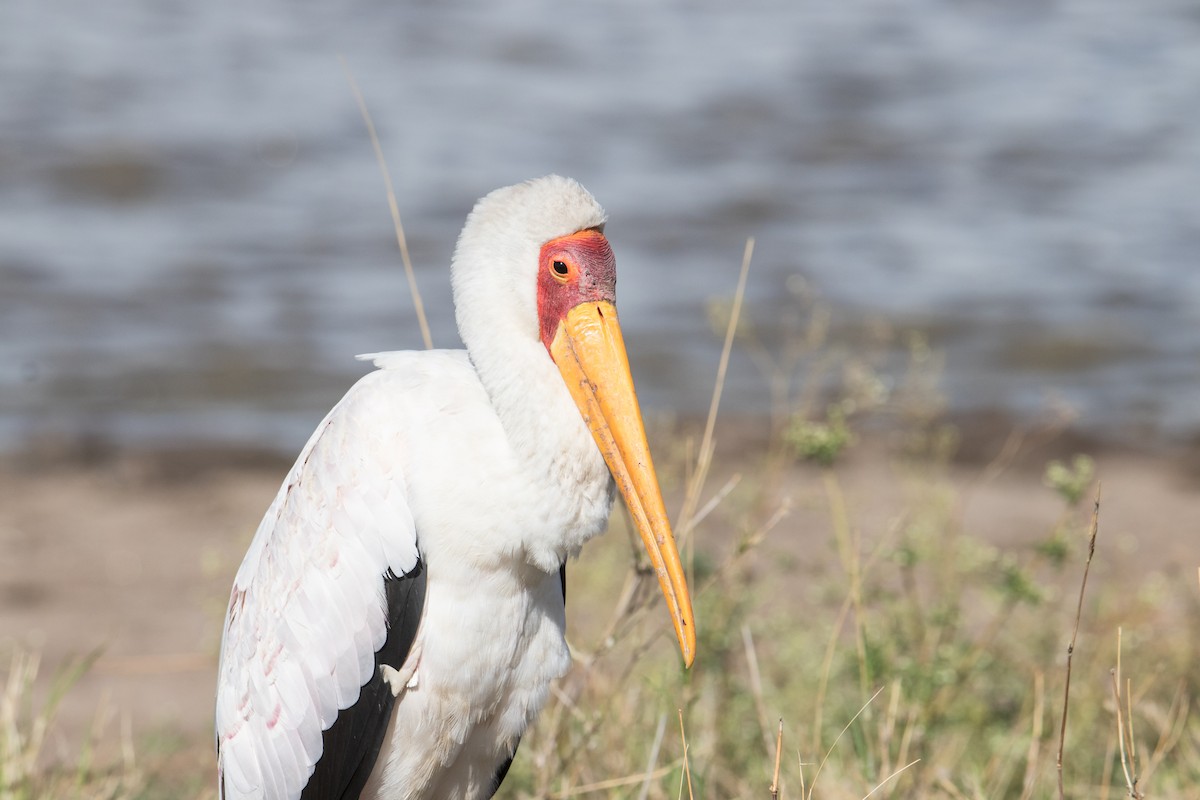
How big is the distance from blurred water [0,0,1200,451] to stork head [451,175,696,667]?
5.15 m

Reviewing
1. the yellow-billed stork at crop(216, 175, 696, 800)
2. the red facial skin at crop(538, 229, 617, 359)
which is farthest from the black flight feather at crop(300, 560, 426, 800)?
the red facial skin at crop(538, 229, 617, 359)

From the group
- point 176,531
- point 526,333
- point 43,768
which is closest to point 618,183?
point 176,531

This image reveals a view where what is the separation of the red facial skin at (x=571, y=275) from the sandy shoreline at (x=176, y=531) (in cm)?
281

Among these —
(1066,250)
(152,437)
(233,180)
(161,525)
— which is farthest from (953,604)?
(233,180)

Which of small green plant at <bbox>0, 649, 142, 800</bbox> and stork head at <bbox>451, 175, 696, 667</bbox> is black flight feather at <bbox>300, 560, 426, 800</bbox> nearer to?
stork head at <bbox>451, 175, 696, 667</bbox>

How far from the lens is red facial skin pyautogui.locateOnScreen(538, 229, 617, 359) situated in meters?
2.78

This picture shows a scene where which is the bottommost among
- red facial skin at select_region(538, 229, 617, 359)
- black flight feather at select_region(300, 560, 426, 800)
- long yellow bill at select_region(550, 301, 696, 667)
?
black flight feather at select_region(300, 560, 426, 800)

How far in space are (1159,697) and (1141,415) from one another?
4.03 m

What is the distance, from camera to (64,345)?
854 cm

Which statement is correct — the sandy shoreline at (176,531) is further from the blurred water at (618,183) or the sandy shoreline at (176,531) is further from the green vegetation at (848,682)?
the green vegetation at (848,682)

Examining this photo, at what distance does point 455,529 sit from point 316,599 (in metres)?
0.34

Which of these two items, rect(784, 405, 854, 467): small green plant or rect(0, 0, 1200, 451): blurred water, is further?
rect(0, 0, 1200, 451): blurred water

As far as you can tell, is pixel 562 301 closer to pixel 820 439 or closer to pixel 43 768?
pixel 820 439

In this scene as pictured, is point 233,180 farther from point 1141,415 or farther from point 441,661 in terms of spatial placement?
point 441,661
